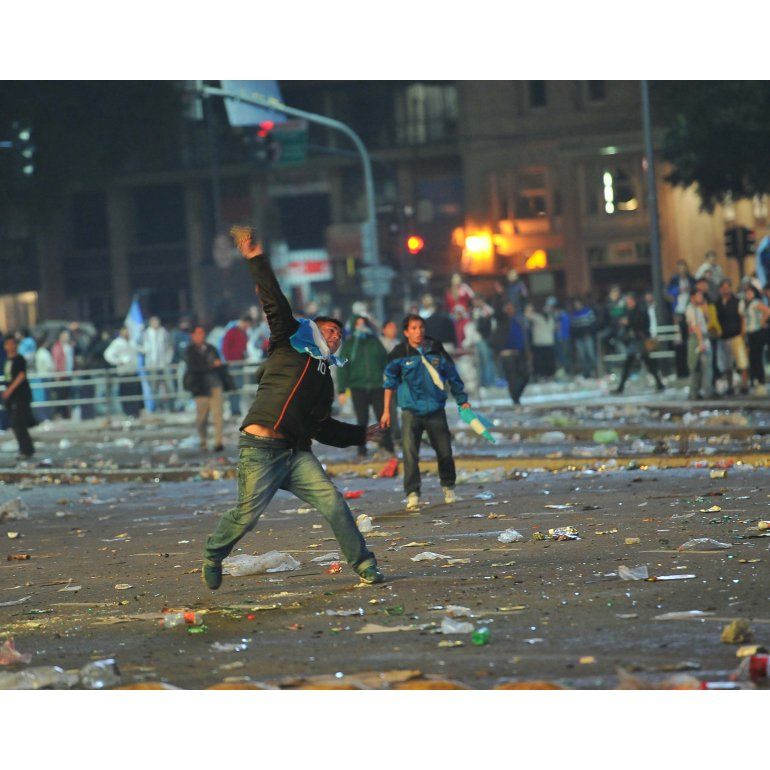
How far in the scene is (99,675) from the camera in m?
7.14

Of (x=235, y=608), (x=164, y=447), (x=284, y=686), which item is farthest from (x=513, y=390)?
(x=284, y=686)

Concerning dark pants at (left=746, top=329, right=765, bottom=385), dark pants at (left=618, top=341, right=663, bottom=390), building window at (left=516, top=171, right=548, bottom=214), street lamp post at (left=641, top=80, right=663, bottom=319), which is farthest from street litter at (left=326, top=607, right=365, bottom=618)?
building window at (left=516, top=171, right=548, bottom=214)

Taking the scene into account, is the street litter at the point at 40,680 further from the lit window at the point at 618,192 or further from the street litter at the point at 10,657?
the lit window at the point at 618,192

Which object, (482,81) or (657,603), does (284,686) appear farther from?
(482,81)

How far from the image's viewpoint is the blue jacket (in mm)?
13742

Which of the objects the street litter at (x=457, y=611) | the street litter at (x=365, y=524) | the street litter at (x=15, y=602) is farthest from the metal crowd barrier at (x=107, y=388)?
the street litter at (x=457, y=611)

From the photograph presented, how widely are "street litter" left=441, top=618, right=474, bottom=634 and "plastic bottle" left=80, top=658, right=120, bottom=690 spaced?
1585 mm

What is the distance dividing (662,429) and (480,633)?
12417 millimetres

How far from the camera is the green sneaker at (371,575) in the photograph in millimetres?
9516

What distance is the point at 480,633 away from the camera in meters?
7.62

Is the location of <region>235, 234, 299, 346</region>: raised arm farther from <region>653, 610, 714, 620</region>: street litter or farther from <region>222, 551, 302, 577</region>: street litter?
<region>653, 610, 714, 620</region>: street litter

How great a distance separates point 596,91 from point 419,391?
4069 cm

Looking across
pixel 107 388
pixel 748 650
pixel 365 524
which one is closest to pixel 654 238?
pixel 107 388

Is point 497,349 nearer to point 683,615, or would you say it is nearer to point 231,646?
point 683,615
